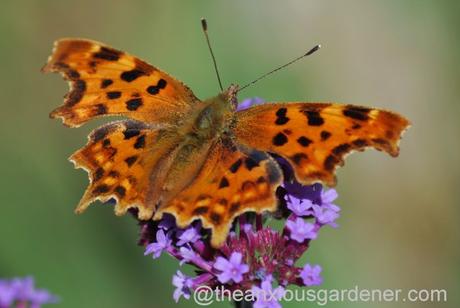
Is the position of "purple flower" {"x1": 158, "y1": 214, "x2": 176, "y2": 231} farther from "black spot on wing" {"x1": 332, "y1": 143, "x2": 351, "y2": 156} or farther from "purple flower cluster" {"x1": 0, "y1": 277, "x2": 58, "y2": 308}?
"black spot on wing" {"x1": 332, "y1": 143, "x2": 351, "y2": 156}

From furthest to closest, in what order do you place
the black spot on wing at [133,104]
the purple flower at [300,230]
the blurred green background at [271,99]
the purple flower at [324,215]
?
1. the blurred green background at [271,99]
2. the black spot on wing at [133,104]
3. the purple flower at [324,215]
4. the purple flower at [300,230]

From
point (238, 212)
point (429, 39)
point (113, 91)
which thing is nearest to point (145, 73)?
point (113, 91)

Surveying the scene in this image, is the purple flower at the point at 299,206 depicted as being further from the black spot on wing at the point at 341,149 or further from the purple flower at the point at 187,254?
the purple flower at the point at 187,254

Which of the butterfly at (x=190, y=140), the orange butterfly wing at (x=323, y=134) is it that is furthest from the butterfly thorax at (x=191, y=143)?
the orange butterfly wing at (x=323, y=134)

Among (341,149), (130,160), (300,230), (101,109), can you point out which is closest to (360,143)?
(341,149)

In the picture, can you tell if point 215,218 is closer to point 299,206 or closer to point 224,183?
point 224,183

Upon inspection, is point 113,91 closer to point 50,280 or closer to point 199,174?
point 199,174
